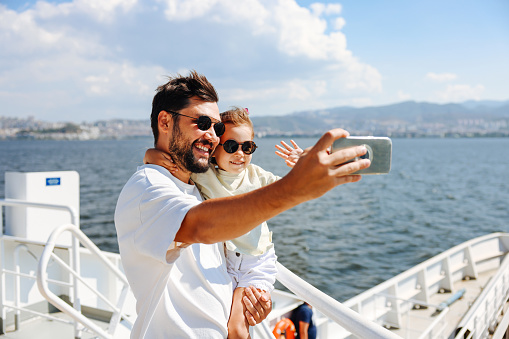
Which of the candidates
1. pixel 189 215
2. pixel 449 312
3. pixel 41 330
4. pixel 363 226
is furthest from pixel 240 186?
pixel 363 226

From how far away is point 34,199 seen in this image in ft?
15.1

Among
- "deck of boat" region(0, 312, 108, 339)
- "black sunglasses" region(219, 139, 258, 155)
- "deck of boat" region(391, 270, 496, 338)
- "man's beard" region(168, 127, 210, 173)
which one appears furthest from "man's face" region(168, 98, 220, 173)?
"deck of boat" region(391, 270, 496, 338)

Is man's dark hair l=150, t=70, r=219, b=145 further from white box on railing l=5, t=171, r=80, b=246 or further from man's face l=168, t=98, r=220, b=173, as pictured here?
white box on railing l=5, t=171, r=80, b=246

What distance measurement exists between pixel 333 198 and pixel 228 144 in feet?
101

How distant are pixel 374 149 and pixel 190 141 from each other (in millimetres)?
784

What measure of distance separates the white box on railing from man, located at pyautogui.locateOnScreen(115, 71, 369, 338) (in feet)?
10.6

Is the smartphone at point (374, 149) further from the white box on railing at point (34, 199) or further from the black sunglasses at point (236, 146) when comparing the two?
the white box on railing at point (34, 199)

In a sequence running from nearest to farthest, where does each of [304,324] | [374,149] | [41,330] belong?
[374,149], [41,330], [304,324]

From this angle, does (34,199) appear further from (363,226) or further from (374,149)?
(363,226)

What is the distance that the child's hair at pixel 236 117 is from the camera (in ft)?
6.45

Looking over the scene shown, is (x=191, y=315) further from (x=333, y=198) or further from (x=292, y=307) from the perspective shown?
(x=333, y=198)

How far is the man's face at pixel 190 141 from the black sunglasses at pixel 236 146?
27 centimetres

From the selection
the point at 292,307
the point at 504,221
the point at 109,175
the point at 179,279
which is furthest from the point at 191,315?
the point at 109,175

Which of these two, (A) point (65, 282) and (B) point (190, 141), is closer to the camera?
(B) point (190, 141)
